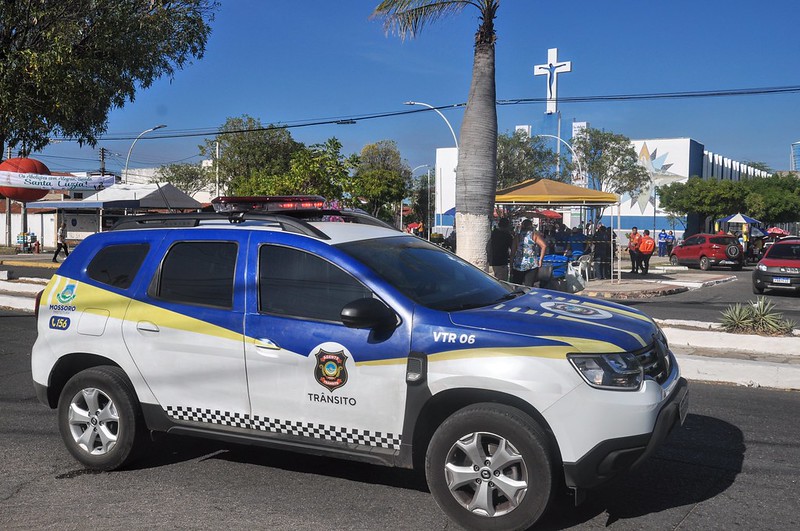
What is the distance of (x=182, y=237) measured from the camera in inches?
198

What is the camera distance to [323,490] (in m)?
4.74

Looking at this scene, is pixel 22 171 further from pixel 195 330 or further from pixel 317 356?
pixel 317 356

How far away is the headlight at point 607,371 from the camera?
379cm

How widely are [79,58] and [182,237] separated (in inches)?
556

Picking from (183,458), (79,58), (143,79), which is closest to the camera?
(183,458)

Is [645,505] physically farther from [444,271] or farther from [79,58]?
[79,58]

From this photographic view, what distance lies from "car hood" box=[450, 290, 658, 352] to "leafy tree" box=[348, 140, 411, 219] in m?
40.1

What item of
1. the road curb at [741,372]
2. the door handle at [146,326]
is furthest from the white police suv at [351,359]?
the road curb at [741,372]

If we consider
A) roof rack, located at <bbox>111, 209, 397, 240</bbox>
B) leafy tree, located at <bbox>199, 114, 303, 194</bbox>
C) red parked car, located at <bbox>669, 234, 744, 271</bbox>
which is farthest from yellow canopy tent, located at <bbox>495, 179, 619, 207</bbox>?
leafy tree, located at <bbox>199, 114, 303, 194</bbox>

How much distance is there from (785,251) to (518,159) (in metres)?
30.2

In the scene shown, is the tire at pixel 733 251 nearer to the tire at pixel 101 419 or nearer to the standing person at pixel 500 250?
the standing person at pixel 500 250

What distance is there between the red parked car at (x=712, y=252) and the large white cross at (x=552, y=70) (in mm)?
35570

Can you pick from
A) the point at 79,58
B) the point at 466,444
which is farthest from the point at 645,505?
the point at 79,58

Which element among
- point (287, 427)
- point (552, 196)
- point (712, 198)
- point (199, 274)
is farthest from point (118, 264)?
point (712, 198)
